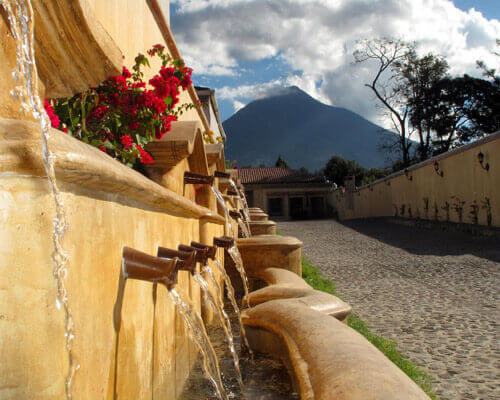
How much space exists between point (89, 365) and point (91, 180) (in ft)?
1.67

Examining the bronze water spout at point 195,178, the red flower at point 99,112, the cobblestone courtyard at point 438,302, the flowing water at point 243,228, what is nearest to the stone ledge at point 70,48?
the red flower at point 99,112

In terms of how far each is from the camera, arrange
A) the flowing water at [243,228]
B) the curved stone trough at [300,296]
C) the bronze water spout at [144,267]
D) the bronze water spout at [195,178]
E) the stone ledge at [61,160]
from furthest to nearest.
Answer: the flowing water at [243,228], the bronze water spout at [195,178], the curved stone trough at [300,296], the bronze water spout at [144,267], the stone ledge at [61,160]

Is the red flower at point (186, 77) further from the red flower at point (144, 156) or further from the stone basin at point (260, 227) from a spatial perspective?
the stone basin at point (260, 227)

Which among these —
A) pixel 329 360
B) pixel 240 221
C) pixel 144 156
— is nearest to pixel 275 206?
pixel 240 221

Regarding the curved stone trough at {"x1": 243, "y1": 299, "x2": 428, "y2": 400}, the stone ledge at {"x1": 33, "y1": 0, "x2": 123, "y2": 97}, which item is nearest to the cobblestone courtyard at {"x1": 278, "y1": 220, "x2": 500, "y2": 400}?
the curved stone trough at {"x1": 243, "y1": 299, "x2": 428, "y2": 400}

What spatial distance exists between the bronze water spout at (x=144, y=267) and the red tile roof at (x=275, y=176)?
104ft

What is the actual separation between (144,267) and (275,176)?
33.7m

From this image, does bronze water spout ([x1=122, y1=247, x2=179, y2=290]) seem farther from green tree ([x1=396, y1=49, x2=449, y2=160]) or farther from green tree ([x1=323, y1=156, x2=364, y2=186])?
green tree ([x1=323, y1=156, x2=364, y2=186])

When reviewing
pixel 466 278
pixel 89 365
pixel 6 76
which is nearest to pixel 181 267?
pixel 89 365

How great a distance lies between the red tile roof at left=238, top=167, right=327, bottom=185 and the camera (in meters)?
33.7

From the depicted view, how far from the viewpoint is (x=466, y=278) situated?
5.22 metres

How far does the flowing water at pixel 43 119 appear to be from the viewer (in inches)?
36.2

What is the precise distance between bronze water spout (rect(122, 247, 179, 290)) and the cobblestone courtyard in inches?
67.0

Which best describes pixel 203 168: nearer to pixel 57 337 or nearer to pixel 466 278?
pixel 57 337
